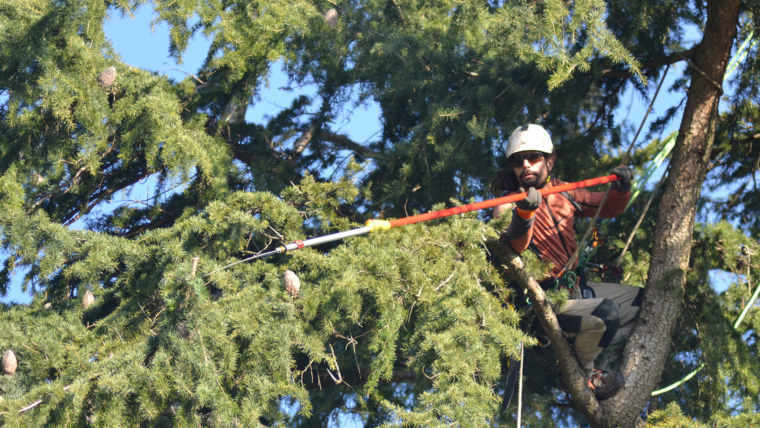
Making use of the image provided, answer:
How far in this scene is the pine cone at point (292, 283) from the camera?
4.20 metres

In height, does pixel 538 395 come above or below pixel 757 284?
below

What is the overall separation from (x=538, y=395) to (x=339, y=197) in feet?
6.75

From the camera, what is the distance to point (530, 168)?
4996mm

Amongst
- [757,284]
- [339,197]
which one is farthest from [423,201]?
[757,284]

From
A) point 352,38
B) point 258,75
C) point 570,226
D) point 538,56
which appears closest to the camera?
point 538,56

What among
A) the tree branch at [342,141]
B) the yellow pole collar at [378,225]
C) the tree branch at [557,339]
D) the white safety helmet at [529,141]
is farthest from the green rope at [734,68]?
the tree branch at [342,141]

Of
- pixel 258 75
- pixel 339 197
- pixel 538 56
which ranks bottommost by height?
pixel 339 197

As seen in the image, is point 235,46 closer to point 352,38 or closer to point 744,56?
point 352,38

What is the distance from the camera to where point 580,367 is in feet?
16.3

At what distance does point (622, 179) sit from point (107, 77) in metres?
3.81

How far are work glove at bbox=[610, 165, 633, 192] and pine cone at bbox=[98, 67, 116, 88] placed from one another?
3707 millimetres

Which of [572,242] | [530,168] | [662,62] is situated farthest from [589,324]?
[662,62]

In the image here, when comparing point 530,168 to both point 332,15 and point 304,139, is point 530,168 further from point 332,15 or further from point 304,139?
point 332,15

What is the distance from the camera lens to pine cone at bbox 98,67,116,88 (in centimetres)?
569
